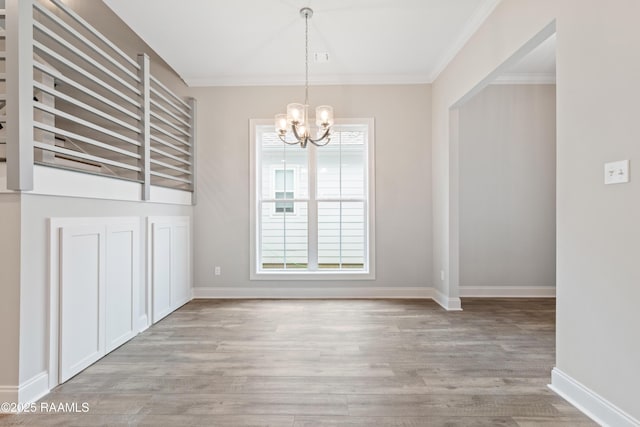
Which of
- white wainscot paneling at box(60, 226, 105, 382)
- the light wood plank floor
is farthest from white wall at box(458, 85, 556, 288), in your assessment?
white wainscot paneling at box(60, 226, 105, 382)

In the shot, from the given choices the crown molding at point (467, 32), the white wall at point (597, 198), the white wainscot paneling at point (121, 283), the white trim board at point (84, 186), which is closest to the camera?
the white wall at point (597, 198)

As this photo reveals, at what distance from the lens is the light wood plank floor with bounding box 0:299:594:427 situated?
6.29 feet

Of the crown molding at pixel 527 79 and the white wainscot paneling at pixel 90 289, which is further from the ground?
the crown molding at pixel 527 79

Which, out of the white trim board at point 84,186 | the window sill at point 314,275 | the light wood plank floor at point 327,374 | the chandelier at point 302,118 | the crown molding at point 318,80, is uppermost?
the crown molding at point 318,80

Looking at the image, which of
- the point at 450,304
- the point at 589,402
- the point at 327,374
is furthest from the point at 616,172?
the point at 450,304

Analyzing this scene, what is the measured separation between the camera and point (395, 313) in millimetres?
3854

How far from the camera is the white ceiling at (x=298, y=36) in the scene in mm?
3029

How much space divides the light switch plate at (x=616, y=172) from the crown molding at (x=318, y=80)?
3154mm

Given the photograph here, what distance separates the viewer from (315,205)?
4.69m

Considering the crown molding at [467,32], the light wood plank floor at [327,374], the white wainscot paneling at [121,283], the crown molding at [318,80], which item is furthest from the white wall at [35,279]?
the crown molding at [467,32]

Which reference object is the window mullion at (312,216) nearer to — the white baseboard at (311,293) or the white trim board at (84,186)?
the white baseboard at (311,293)

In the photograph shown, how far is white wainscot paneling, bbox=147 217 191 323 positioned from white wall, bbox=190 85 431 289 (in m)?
0.33

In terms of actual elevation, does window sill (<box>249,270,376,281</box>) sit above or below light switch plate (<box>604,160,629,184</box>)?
below

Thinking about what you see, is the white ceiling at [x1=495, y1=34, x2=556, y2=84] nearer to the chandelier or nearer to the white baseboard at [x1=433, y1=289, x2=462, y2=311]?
the chandelier
